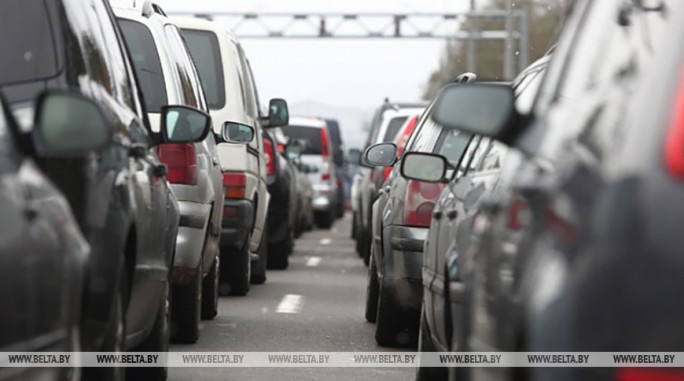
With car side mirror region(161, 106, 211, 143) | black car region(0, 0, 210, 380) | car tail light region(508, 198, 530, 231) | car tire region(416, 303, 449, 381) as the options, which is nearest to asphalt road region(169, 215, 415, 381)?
car side mirror region(161, 106, 211, 143)

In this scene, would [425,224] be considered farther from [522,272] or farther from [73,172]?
[522,272]

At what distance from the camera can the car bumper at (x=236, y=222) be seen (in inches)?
529

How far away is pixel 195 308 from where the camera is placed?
10375 mm

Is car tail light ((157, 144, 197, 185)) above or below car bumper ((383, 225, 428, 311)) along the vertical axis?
above

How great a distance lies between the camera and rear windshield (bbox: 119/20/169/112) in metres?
10.4

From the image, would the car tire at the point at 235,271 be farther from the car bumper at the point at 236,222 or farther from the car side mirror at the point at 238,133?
the car side mirror at the point at 238,133

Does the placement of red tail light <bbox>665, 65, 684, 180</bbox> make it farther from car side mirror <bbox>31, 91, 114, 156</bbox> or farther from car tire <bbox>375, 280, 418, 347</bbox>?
car tire <bbox>375, 280, 418, 347</bbox>

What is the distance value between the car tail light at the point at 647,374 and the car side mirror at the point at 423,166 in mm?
5396

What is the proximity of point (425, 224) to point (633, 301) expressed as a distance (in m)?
6.69

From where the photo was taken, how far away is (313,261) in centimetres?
2209

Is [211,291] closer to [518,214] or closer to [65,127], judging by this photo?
[65,127]

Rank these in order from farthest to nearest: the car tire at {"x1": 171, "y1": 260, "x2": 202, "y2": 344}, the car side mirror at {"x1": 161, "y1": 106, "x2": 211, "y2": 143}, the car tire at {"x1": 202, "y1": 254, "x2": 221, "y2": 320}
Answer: the car tire at {"x1": 202, "y1": 254, "x2": 221, "y2": 320} → the car tire at {"x1": 171, "y1": 260, "x2": 202, "y2": 344} → the car side mirror at {"x1": 161, "y1": 106, "x2": 211, "y2": 143}

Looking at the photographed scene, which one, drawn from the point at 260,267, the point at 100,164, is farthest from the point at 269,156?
the point at 100,164

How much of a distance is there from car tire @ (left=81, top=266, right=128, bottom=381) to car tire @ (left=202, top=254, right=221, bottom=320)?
5376 millimetres
